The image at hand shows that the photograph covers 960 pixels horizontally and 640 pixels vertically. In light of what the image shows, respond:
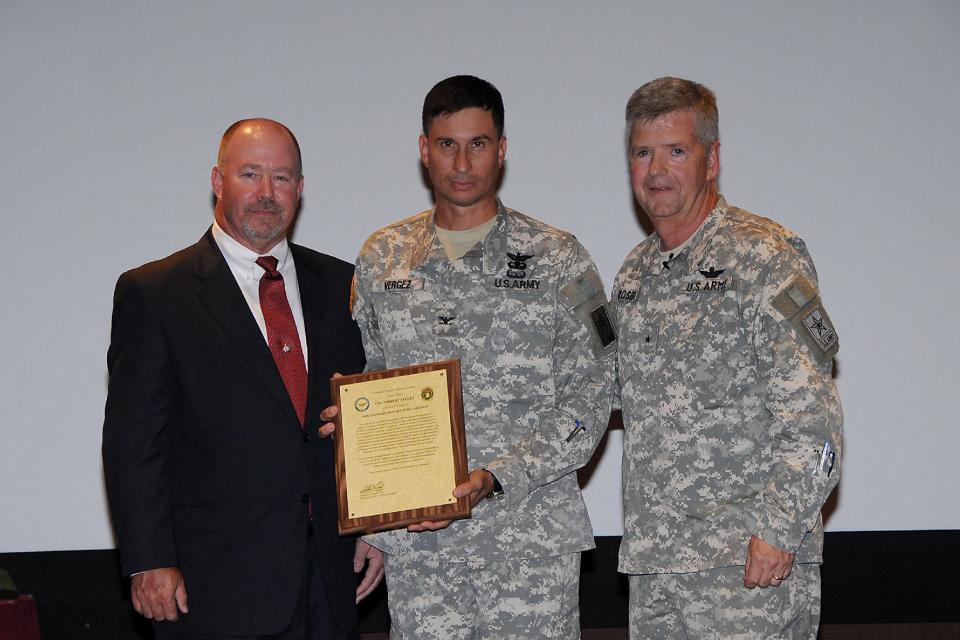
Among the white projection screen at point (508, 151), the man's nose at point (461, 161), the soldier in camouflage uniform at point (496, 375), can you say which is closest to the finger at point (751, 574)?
the soldier in camouflage uniform at point (496, 375)

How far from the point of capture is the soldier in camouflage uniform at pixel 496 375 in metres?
2.92

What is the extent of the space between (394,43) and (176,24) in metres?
1.03

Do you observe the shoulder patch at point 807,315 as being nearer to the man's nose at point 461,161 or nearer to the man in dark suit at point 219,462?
the man's nose at point 461,161

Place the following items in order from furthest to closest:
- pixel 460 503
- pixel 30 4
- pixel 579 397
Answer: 1. pixel 30 4
2. pixel 579 397
3. pixel 460 503

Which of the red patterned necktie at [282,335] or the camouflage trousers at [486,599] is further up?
the red patterned necktie at [282,335]

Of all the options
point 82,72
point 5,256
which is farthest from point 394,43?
point 5,256

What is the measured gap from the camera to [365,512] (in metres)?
2.79

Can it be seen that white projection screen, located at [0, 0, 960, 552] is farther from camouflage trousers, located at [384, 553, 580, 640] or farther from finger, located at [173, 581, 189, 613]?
finger, located at [173, 581, 189, 613]

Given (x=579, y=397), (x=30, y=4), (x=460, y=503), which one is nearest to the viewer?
(x=460, y=503)

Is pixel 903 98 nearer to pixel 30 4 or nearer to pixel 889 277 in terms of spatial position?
pixel 889 277

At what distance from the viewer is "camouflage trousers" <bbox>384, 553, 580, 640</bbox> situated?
2.90m

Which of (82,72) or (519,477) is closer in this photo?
(519,477)

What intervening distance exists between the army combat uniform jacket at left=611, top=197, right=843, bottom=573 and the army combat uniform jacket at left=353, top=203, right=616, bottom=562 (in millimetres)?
152

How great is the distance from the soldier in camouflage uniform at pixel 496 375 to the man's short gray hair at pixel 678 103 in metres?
0.49
